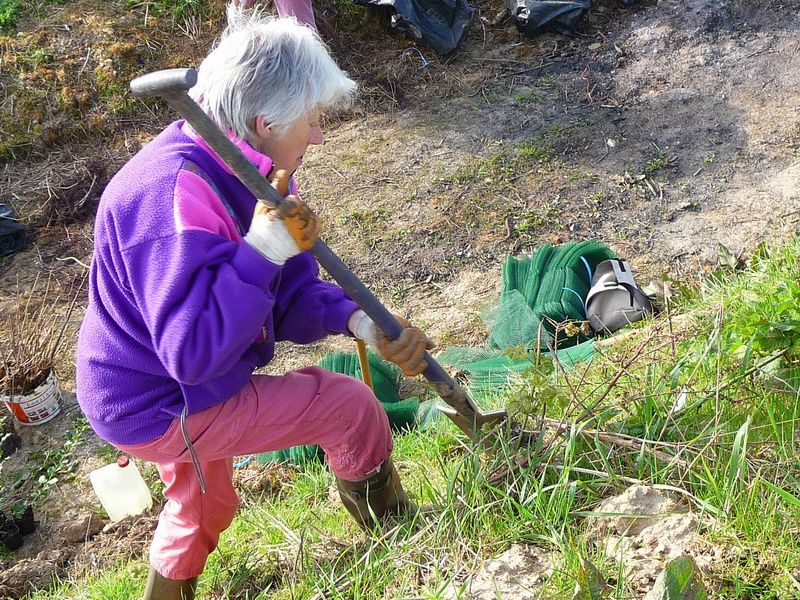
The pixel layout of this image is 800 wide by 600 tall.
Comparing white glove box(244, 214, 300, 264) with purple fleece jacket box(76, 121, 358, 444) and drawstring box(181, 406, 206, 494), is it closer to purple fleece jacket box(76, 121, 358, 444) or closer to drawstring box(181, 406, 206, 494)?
purple fleece jacket box(76, 121, 358, 444)

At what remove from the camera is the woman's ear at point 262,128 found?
2.13m

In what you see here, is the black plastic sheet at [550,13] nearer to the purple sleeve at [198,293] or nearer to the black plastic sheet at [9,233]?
the black plastic sheet at [9,233]

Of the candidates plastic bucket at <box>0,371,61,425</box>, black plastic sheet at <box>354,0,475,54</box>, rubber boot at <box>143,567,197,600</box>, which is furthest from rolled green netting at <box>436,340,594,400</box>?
black plastic sheet at <box>354,0,475,54</box>

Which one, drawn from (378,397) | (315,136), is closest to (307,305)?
(315,136)

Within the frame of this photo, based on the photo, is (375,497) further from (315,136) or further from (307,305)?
(315,136)

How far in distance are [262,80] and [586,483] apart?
1.45 m

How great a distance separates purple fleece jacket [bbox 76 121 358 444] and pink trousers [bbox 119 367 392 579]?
66 millimetres

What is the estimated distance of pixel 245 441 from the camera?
233cm

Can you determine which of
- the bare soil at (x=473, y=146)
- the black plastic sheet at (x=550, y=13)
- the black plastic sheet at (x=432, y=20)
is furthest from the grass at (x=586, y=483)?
the black plastic sheet at (x=432, y=20)

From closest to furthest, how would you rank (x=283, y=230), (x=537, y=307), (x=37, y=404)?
1. (x=283, y=230)
2. (x=537, y=307)
3. (x=37, y=404)

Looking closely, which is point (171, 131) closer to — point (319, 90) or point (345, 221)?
point (319, 90)

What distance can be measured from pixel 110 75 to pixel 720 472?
6223mm

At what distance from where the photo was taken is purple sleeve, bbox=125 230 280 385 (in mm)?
1904

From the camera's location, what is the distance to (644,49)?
21.6 feet
